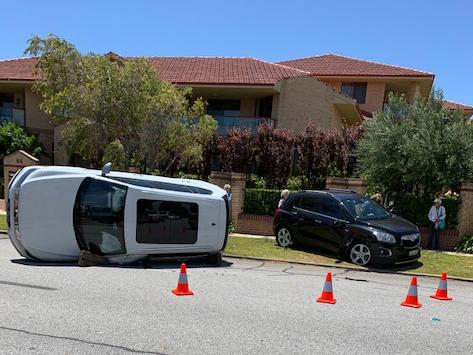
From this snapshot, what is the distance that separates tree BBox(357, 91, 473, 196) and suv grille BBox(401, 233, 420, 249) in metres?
3.91

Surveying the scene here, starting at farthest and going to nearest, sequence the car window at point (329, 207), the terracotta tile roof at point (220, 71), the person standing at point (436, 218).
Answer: the terracotta tile roof at point (220, 71)
the person standing at point (436, 218)
the car window at point (329, 207)

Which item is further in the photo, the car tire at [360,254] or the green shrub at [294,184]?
the green shrub at [294,184]

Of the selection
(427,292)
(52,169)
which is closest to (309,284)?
(427,292)

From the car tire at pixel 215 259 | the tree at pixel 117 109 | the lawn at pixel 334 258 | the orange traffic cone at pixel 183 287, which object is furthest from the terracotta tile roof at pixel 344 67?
the orange traffic cone at pixel 183 287

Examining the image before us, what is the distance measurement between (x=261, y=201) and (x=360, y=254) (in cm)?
618

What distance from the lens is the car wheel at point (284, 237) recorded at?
1311cm

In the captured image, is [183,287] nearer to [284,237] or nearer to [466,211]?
[284,237]

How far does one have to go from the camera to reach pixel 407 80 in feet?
103

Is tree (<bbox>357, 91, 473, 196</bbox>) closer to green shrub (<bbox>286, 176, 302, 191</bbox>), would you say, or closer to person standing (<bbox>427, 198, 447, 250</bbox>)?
person standing (<bbox>427, 198, 447, 250</bbox>)

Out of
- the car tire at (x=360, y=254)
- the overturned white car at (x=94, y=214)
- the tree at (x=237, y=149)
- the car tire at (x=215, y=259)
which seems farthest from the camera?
the tree at (x=237, y=149)

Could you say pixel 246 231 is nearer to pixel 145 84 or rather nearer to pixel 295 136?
pixel 295 136

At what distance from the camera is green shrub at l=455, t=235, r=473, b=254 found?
46.0 feet

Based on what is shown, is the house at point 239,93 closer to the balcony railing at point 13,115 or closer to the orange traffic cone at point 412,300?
the balcony railing at point 13,115

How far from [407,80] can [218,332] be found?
29537mm
